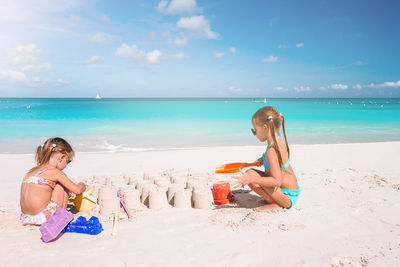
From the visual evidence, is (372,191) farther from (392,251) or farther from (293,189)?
(392,251)

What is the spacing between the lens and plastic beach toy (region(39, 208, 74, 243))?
2424 millimetres

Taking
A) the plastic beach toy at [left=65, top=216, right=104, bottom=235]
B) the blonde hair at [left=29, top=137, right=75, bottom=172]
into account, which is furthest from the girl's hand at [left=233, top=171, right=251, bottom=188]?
the blonde hair at [left=29, top=137, right=75, bottom=172]

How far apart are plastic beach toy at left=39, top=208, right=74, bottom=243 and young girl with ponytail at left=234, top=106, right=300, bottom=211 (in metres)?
1.55

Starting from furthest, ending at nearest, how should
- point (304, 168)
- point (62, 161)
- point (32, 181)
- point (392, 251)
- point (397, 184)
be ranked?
1. point (304, 168)
2. point (397, 184)
3. point (62, 161)
4. point (32, 181)
5. point (392, 251)

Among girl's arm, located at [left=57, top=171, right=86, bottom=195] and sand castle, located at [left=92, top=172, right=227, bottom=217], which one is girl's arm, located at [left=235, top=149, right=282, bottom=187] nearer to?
sand castle, located at [left=92, top=172, right=227, bottom=217]

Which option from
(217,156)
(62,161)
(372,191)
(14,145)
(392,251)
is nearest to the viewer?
(392,251)

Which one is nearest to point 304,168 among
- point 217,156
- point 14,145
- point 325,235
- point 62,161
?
point 217,156

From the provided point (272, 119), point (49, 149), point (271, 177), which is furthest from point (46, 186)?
point (272, 119)

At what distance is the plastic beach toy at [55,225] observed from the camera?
2424 millimetres

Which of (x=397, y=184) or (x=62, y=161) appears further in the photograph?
(x=397, y=184)

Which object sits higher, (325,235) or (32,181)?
(32,181)

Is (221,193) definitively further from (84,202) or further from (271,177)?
(84,202)

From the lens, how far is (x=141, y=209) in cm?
323

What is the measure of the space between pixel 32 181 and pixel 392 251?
3.04 metres
